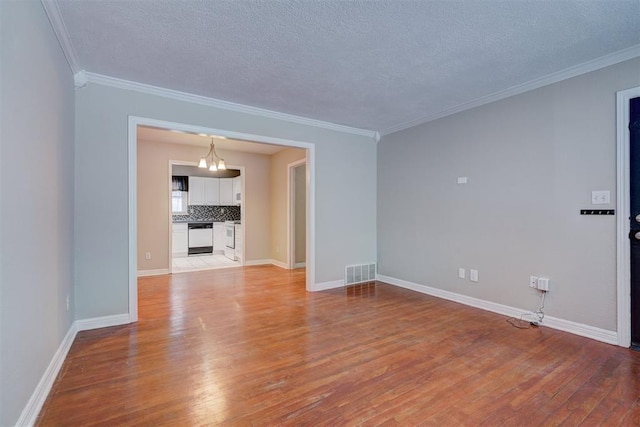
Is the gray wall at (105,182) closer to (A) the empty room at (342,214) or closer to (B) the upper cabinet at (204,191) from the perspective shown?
(A) the empty room at (342,214)

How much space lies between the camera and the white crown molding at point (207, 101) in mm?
2941

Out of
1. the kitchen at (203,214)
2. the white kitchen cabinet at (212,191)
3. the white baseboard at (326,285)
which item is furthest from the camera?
the white kitchen cabinet at (212,191)

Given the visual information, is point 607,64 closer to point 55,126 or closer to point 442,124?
point 442,124

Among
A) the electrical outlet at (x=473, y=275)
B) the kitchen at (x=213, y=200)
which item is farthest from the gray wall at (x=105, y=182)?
the electrical outlet at (x=473, y=275)

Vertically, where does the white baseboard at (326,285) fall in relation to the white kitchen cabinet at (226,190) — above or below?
below

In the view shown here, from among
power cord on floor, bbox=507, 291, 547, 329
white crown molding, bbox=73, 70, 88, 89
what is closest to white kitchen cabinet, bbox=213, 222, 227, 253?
white crown molding, bbox=73, 70, 88, 89

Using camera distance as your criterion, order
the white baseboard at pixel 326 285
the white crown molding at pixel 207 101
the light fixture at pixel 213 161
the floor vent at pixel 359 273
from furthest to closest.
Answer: the light fixture at pixel 213 161, the floor vent at pixel 359 273, the white baseboard at pixel 326 285, the white crown molding at pixel 207 101

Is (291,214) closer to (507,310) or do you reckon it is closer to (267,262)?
(267,262)

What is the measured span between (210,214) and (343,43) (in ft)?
23.3

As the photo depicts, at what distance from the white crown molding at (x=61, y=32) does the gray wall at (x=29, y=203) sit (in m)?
0.05

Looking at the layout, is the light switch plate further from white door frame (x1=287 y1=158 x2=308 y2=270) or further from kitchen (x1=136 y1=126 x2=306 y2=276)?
white door frame (x1=287 y1=158 x2=308 y2=270)

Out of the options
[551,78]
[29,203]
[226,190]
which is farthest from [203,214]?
[551,78]

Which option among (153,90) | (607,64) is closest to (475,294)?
(607,64)

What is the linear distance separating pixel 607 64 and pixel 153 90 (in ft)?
14.3
